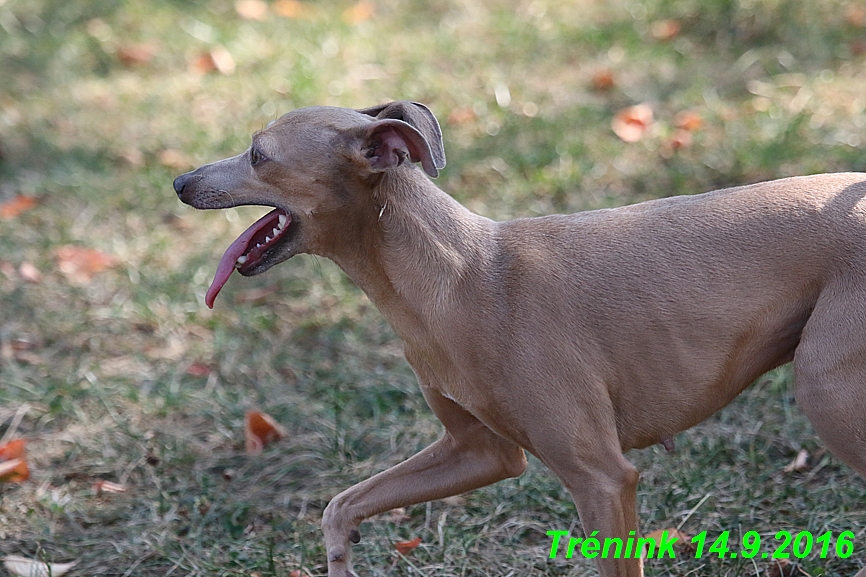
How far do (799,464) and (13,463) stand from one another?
9.96 feet

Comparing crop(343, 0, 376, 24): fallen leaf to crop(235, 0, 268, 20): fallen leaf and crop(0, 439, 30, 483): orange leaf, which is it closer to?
crop(235, 0, 268, 20): fallen leaf

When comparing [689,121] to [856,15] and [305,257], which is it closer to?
[856,15]

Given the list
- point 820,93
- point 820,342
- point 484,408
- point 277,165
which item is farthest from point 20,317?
point 820,93

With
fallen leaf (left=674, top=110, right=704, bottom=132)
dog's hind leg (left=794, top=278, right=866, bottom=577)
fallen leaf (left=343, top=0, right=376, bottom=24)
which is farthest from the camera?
fallen leaf (left=343, top=0, right=376, bottom=24)

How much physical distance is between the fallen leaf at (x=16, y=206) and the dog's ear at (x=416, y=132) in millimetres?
4044

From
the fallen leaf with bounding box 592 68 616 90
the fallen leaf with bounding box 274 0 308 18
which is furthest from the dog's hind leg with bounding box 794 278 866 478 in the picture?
the fallen leaf with bounding box 274 0 308 18

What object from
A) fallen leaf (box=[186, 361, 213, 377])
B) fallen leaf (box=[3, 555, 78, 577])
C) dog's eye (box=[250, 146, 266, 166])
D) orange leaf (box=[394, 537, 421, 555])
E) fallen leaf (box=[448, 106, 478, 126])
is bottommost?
orange leaf (box=[394, 537, 421, 555])

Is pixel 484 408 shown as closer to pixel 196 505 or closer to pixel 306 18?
pixel 196 505

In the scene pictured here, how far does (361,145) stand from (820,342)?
4.52ft

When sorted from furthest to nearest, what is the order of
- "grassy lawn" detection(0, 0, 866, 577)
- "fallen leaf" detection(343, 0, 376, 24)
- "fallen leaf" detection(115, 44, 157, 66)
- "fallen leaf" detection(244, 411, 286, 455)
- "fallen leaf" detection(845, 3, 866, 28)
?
"fallen leaf" detection(343, 0, 376, 24) → "fallen leaf" detection(115, 44, 157, 66) → "fallen leaf" detection(845, 3, 866, 28) → "fallen leaf" detection(244, 411, 286, 455) → "grassy lawn" detection(0, 0, 866, 577)

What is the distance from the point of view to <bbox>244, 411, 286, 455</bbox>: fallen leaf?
15.1 feet

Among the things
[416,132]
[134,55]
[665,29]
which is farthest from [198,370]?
[665,29]

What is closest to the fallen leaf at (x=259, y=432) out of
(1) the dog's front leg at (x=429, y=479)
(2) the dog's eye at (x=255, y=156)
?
(1) the dog's front leg at (x=429, y=479)

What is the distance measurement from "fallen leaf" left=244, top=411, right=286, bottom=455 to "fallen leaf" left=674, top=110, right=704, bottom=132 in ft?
10.7
